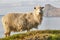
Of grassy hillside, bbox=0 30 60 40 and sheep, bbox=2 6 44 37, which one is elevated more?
sheep, bbox=2 6 44 37

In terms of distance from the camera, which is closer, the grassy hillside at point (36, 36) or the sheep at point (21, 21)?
the grassy hillside at point (36, 36)

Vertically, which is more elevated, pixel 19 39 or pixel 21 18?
pixel 21 18

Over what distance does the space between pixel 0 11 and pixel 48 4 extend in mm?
879

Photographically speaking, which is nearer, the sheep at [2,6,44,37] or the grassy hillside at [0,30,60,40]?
the grassy hillside at [0,30,60,40]

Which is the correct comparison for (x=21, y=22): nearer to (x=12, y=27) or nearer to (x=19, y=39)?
(x=12, y=27)

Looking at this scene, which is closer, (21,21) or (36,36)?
(36,36)

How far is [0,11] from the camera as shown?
12.0 ft

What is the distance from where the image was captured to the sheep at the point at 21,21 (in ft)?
8.99

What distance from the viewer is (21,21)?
2768mm

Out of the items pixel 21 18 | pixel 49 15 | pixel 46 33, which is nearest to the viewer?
pixel 46 33

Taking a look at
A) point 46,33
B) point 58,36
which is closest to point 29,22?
point 46,33

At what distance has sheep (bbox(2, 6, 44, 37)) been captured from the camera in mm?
2740

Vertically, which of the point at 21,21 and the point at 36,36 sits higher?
the point at 21,21

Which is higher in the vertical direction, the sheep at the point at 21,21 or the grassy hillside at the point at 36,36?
the sheep at the point at 21,21
